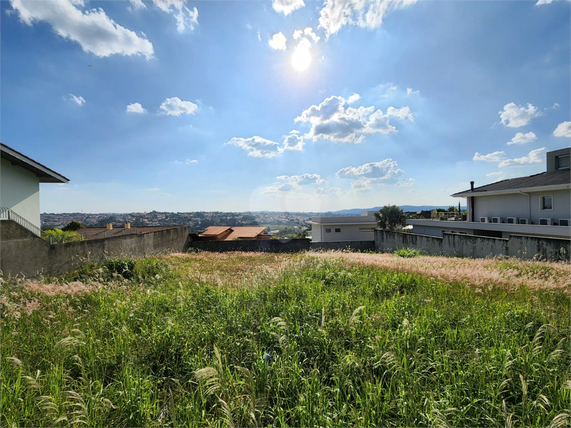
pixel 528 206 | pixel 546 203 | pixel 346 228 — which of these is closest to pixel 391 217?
pixel 346 228

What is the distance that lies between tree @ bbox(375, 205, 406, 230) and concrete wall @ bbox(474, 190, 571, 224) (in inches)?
448

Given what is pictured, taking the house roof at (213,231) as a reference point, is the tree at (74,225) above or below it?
above

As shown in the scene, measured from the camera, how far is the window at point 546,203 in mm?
18000

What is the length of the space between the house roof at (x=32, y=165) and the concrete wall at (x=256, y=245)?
1034 cm

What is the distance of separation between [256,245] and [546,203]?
22.0 metres

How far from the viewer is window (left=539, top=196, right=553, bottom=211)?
59.1 ft

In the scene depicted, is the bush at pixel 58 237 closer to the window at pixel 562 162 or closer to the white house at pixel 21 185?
the white house at pixel 21 185

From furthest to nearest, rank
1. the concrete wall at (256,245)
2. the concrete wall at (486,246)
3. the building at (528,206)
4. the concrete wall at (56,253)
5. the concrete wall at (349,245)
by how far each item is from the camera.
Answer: the concrete wall at (349,245)
the concrete wall at (256,245)
the building at (528,206)
the concrete wall at (486,246)
the concrete wall at (56,253)

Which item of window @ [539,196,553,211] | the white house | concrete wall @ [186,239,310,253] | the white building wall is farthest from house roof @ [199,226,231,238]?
window @ [539,196,553,211]

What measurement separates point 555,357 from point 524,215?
2342cm

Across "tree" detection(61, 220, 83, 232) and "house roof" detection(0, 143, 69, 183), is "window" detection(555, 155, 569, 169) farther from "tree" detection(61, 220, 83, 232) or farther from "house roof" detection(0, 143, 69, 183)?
"tree" detection(61, 220, 83, 232)

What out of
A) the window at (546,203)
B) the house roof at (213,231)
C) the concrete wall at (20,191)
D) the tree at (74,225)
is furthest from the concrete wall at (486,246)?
the tree at (74,225)

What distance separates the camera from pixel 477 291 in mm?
4598

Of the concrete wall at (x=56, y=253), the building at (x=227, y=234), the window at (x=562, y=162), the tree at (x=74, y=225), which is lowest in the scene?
the building at (x=227, y=234)
